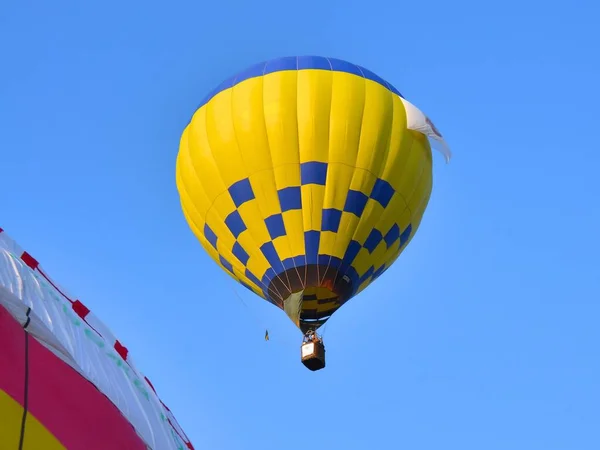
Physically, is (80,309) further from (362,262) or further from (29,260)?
(362,262)

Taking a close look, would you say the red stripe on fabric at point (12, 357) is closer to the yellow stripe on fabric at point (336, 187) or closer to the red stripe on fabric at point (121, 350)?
the red stripe on fabric at point (121, 350)

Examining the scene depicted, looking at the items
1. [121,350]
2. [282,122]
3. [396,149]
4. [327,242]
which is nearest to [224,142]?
[282,122]

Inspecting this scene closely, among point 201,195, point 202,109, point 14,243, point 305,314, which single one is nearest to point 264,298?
point 305,314

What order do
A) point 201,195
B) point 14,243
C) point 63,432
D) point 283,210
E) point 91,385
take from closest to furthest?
point 63,432
point 91,385
point 14,243
point 283,210
point 201,195

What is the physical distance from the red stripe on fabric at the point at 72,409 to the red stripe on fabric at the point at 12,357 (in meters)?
0.05

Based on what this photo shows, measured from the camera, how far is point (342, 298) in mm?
12805

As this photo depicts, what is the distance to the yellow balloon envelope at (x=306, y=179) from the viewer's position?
A: 12.4 meters

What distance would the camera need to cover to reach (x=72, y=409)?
3.15 metres

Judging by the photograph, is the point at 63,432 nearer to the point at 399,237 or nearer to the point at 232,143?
the point at 232,143

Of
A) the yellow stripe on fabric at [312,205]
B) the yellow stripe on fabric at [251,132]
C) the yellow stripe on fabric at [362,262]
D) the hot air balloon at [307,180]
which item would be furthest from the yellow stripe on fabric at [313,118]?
the yellow stripe on fabric at [362,262]

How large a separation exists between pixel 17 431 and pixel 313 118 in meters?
10.0

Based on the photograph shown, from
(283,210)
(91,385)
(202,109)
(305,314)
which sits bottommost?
(91,385)

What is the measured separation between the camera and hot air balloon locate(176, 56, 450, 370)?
1244 centimetres

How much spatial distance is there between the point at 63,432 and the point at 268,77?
10571 mm
